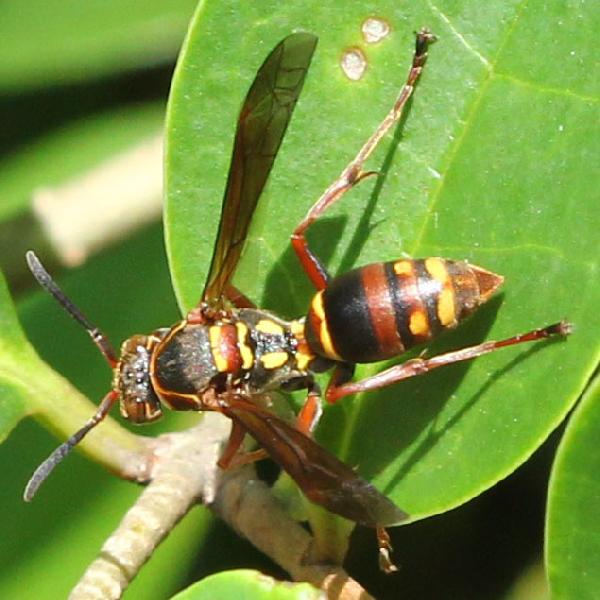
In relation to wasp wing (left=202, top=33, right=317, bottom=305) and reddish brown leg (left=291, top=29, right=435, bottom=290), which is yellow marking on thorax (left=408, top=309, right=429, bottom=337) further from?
wasp wing (left=202, top=33, right=317, bottom=305)

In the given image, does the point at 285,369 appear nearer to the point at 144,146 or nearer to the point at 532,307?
the point at 532,307

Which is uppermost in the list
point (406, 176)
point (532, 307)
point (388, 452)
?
point (406, 176)

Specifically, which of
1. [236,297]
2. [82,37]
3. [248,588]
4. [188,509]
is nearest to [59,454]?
[188,509]

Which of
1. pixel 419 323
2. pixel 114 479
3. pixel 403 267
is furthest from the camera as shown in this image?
pixel 114 479

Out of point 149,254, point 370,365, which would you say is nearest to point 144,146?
point 149,254

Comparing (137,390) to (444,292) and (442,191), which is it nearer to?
(444,292)

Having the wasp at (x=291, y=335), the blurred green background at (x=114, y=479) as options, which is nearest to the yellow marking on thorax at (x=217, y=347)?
the wasp at (x=291, y=335)
